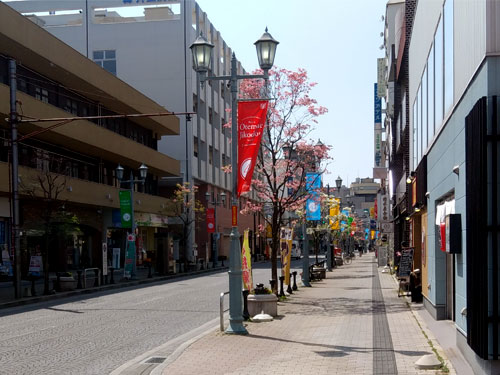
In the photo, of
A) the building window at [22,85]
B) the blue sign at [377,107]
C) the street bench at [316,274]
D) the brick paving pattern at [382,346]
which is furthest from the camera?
the blue sign at [377,107]

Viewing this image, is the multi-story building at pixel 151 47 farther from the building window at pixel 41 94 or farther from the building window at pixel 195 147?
the building window at pixel 41 94

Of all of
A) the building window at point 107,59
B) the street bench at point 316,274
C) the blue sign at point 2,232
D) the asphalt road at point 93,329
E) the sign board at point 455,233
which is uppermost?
the building window at point 107,59

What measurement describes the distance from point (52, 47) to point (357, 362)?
97.2 ft

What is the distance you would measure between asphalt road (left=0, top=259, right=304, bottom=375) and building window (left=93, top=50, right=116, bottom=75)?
1509 inches

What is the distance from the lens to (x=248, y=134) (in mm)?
14719

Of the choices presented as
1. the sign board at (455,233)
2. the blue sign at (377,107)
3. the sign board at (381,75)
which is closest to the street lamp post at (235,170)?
the sign board at (455,233)

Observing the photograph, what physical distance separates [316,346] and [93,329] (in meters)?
6.07

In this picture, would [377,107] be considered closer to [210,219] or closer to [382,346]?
[210,219]

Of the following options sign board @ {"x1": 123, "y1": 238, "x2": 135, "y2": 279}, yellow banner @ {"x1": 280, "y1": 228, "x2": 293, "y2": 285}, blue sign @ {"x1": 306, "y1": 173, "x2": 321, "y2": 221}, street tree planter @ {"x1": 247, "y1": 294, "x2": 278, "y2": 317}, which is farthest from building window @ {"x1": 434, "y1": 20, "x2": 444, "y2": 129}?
sign board @ {"x1": 123, "y1": 238, "x2": 135, "y2": 279}

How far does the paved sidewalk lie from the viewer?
9922mm

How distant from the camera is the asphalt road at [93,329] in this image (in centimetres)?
1120

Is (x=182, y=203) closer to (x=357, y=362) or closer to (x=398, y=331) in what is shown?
(x=398, y=331)

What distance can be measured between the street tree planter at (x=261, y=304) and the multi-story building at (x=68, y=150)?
1335 cm

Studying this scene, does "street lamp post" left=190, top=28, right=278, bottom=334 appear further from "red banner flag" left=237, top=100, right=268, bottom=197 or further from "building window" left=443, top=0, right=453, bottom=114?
"building window" left=443, top=0, right=453, bottom=114
